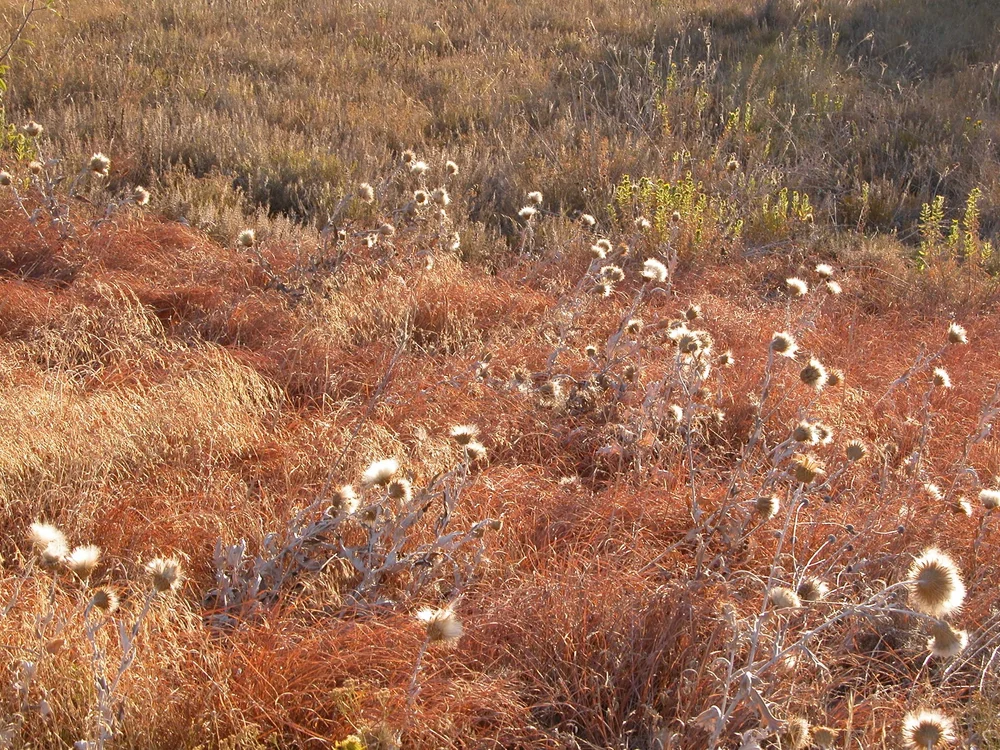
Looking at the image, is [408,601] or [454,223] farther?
[454,223]

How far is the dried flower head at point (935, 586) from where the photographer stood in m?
1.75

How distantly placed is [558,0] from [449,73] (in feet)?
11.5

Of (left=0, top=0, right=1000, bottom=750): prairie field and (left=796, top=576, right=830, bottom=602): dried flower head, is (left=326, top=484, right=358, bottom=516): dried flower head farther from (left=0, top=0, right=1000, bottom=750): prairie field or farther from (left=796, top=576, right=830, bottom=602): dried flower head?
(left=796, top=576, right=830, bottom=602): dried flower head

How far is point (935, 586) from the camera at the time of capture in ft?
5.74

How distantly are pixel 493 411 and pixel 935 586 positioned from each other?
2.08 meters

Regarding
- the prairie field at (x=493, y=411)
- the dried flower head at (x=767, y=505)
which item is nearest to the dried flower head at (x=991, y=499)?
the prairie field at (x=493, y=411)

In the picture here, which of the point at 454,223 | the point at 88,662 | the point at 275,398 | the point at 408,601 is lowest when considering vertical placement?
the point at 454,223

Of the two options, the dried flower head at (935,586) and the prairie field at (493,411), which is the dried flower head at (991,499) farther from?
the dried flower head at (935,586)

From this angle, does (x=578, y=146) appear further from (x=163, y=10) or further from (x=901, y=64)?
(x=163, y=10)

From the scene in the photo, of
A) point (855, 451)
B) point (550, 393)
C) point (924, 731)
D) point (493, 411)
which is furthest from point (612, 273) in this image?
point (924, 731)

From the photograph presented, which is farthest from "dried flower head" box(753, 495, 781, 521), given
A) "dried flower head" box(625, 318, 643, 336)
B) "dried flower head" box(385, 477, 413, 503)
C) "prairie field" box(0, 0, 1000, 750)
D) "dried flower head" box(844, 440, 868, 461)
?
"dried flower head" box(625, 318, 643, 336)

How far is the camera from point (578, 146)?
23.6 feet

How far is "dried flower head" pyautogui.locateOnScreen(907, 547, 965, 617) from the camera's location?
5.74ft

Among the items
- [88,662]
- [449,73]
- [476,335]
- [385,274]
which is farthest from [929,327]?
[449,73]
